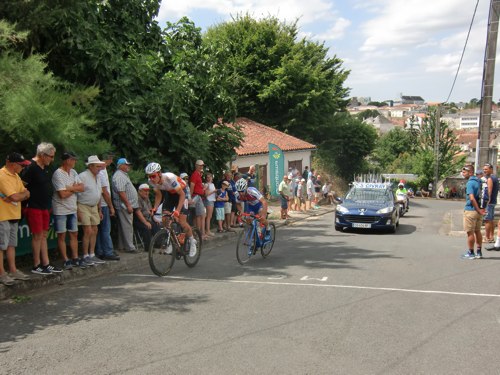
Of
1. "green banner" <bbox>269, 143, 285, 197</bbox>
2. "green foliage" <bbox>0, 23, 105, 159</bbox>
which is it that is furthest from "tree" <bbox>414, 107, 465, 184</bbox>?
"green foliage" <bbox>0, 23, 105, 159</bbox>

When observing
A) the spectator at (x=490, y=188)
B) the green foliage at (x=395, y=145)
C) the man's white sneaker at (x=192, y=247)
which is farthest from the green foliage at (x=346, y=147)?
the green foliage at (x=395, y=145)

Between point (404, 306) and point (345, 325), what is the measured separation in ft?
4.26

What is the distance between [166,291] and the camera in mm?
7145

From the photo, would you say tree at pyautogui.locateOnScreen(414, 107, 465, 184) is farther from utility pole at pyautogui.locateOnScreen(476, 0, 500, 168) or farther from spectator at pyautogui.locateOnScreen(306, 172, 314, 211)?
utility pole at pyautogui.locateOnScreen(476, 0, 500, 168)

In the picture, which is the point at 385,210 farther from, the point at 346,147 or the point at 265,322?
the point at 346,147

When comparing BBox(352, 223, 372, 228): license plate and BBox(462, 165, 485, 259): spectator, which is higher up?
BBox(462, 165, 485, 259): spectator

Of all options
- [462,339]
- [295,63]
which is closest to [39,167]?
[462,339]

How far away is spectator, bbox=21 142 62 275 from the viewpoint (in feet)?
23.3

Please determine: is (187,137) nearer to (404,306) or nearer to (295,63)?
(404,306)

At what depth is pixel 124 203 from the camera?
369 inches

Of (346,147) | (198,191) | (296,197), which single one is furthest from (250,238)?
(346,147)

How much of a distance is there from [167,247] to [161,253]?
0.17 m

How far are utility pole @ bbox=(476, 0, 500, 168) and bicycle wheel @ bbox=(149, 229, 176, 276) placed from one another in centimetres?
1264

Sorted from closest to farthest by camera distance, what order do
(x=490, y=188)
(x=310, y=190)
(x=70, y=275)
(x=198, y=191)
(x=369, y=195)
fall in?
(x=70, y=275)
(x=490, y=188)
(x=198, y=191)
(x=369, y=195)
(x=310, y=190)
